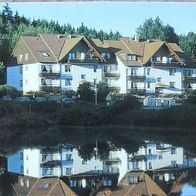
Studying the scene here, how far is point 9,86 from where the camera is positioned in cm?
443

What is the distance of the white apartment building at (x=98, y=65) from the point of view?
4.42m

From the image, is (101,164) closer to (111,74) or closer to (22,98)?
(111,74)

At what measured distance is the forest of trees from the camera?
13.4 feet

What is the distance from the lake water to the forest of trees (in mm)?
851

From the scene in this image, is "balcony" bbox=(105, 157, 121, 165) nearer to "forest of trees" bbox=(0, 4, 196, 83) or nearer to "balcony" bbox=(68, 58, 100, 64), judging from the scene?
"forest of trees" bbox=(0, 4, 196, 83)

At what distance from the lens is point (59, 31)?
4.26 metres

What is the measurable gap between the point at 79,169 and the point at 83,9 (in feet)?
5.21

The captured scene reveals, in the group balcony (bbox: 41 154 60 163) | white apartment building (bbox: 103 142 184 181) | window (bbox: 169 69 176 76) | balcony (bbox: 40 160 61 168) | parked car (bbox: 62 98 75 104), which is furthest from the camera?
parked car (bbox: 62 98 75 104)

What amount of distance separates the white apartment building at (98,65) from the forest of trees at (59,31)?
0.22 ft

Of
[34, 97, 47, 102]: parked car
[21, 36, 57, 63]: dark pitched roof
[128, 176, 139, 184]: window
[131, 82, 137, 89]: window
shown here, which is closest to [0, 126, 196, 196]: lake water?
[128, 176, 139, 184]: window

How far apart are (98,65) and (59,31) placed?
1.79 ft

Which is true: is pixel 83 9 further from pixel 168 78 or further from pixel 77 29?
pixel 168 78

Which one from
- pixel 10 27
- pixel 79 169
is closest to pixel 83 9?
pixel 10 27

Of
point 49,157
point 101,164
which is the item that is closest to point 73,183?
point 101,164
